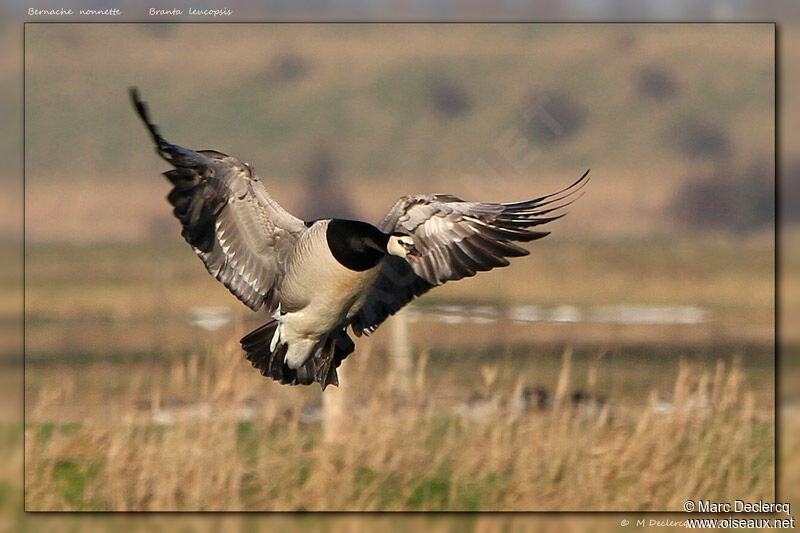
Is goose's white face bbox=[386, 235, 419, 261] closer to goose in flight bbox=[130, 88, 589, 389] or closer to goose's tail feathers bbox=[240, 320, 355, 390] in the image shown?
goose in flight bbox=[130, 88, 589, 389]

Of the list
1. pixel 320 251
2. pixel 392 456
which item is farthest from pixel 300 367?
pixel 392 456

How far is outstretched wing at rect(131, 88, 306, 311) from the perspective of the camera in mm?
7188

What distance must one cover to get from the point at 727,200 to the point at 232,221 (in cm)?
3418

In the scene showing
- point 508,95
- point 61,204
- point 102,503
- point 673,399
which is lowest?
point 102,503

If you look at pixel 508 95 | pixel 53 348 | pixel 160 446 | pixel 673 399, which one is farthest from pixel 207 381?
pixel 508 95

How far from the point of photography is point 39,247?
3475 centimetres

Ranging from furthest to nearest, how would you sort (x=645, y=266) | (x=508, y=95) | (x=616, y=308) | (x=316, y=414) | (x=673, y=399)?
(x=508, y=95), (x=645, y=266), (x=616, y=308), (x=316, y=414), (x=673, y=399)

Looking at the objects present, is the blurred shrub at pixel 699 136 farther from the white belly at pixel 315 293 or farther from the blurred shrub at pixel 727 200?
the white belly at pixel 315 293

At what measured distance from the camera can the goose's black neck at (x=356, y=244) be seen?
714 centimetres

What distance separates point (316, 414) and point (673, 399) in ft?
10.3

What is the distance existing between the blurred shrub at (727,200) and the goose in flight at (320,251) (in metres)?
27.9

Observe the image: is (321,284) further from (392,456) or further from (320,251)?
(392,456)

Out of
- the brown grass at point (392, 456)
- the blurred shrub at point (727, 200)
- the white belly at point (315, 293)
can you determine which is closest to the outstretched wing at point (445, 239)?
the white belly at point (315, 293)

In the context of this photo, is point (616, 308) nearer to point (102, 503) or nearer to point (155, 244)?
point (155, 244)
